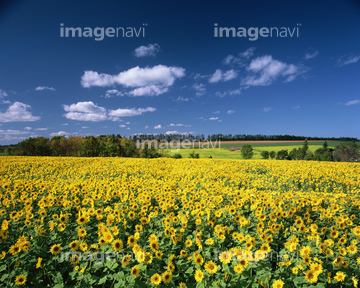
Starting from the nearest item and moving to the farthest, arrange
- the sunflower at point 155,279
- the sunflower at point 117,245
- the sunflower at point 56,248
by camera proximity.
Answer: the sunflower at point 155,279
the sunflower at point 117,245
the sunflower at point 56,248

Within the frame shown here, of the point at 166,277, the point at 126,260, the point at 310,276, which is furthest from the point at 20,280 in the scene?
the point at 310,276

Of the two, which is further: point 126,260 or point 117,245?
point 117,245

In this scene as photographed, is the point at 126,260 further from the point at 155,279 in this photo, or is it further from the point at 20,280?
the point at 20,280

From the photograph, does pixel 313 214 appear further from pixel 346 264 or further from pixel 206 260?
pixel 206 260

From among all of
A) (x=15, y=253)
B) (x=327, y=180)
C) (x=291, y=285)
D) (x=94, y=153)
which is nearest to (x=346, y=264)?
(x=291, y=285)

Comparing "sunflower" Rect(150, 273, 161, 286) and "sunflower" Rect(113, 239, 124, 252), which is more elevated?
"sunflower" Rect(113, 239, 124, 252)

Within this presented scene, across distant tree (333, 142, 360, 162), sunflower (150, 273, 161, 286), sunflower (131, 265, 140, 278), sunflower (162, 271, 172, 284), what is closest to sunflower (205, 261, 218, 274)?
sunflower (162, 271, 172, 284)

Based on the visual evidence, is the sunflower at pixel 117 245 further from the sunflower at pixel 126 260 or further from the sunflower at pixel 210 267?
the sunflower at pixel 210 267

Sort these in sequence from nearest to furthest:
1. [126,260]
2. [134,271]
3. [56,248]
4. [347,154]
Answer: [134,271]
[126,260]
[56,248]
[347,154]

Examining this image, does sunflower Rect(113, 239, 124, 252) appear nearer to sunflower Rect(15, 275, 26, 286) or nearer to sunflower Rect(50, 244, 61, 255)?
sunflower Rect(50, 244, 61, 255)

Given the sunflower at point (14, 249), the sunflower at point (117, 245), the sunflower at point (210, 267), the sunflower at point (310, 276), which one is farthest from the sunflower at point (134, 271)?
the sunflower at point (310, 276)

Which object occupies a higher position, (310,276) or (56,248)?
(56,248)

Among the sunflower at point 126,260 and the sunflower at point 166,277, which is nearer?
the sunflower at point 166,277

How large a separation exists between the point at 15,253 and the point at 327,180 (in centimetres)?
1633
